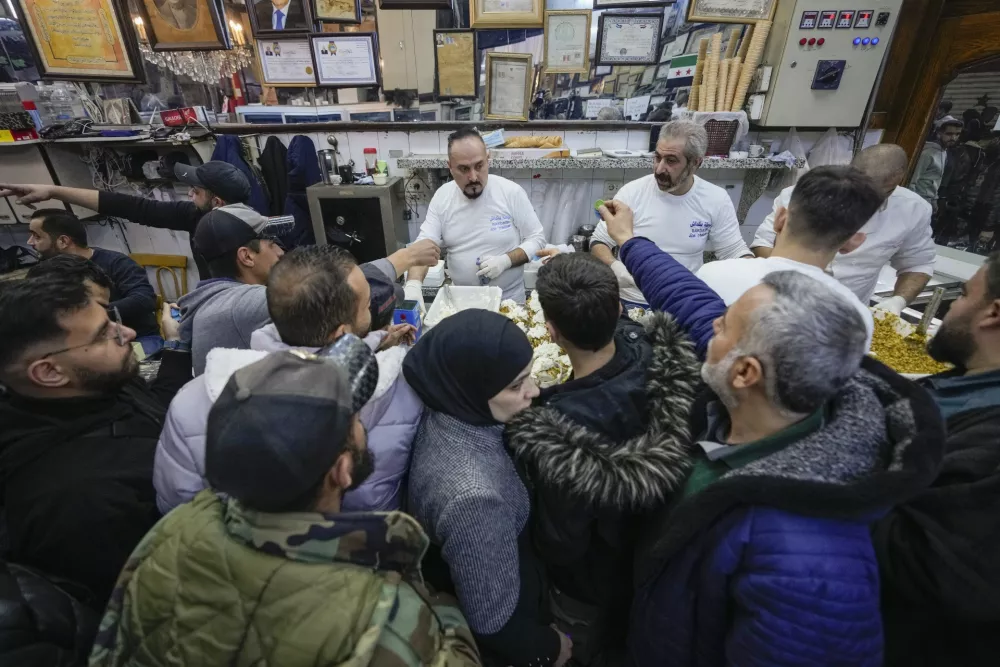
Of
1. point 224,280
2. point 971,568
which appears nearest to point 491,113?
point 224,280

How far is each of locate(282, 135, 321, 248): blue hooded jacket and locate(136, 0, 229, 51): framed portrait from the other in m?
0.98

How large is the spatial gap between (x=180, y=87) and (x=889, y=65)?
8.54 meters

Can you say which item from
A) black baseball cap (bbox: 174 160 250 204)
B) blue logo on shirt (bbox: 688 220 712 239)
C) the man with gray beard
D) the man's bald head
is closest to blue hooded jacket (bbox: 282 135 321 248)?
black baseball cap (bbox: 174 160 250 204)

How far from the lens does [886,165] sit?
2.41m

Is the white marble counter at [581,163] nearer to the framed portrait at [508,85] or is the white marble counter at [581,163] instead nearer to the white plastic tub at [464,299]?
the framed portrait at [508,85]

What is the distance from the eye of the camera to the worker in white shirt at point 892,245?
2570 millimetres

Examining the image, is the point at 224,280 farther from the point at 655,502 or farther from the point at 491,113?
the point at 491,113

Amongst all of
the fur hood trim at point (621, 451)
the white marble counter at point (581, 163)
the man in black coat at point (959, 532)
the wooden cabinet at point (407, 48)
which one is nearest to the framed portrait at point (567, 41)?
the white marble counter at point (581, 163)

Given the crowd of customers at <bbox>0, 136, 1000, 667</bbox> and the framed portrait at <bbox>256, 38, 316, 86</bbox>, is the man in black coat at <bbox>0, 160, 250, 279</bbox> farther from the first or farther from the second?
the crowd of customers at <bbox>0, 136, 1000, 667</bbox>

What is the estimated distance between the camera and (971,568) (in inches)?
34.4

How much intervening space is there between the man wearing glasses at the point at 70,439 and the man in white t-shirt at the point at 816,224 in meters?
2.08

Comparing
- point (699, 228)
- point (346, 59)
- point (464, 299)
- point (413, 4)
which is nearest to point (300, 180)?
point (346, 59)

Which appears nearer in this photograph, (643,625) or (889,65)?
(643,625)

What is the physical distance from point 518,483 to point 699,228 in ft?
7.63
